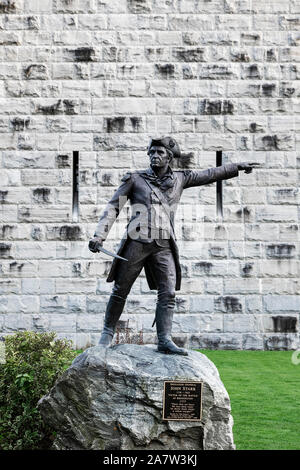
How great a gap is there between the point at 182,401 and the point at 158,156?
2.16 metres

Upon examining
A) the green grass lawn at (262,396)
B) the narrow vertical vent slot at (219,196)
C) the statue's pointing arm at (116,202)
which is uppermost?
the narrow vertical vent slot at (219,196)

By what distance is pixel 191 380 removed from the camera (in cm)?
527

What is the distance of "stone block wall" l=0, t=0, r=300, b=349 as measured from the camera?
995cm

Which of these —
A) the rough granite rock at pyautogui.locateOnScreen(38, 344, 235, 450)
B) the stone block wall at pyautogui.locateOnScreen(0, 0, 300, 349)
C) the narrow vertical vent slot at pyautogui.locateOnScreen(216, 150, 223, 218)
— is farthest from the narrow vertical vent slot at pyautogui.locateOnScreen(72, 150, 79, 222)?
the rough granite rock at pyautogui.locateOnScreen(38, 344, 235, 450)

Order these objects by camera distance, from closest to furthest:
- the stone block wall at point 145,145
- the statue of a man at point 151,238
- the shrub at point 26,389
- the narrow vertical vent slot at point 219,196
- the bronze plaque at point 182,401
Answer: the bronze plaque at point 182,401 → the statue of a man at point 151,238 → the shrub at point 26,389 → the stone block wall at point 145,145 → the narrow vertical vent slot at point 219,196

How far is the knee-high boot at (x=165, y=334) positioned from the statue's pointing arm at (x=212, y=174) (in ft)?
4.05

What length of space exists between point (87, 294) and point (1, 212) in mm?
1856

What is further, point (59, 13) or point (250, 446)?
point (59, 13)

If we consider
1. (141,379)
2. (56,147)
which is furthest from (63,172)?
(141,379)

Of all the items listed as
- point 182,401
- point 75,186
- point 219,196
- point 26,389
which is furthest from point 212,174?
point 75,186

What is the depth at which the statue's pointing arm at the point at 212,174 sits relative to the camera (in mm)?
6031

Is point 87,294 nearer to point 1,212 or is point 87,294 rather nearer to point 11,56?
point 1,212

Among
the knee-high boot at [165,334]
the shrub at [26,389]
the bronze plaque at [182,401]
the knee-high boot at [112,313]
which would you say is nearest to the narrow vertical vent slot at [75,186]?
the shrub at [26,389]

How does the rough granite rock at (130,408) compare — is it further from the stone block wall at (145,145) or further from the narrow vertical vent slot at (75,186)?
the narrow vertical vent slot at (75,186)
